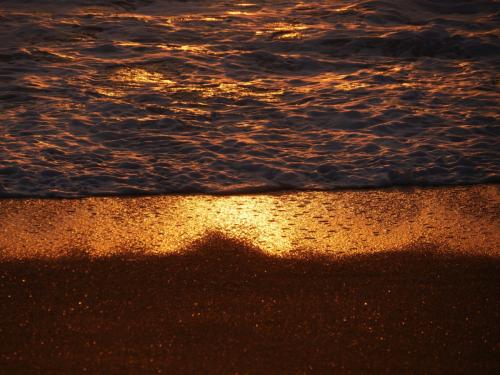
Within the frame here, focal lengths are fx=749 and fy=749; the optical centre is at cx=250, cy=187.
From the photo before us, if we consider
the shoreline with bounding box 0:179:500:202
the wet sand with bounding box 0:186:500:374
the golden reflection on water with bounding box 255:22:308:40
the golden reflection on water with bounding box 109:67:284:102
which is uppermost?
the golden reflection on water with bounding box 255:22:308:40

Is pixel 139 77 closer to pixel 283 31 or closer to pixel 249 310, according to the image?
pixel 283 31

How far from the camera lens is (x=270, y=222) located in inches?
187

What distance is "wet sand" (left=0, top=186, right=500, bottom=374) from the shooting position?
331 centimetres

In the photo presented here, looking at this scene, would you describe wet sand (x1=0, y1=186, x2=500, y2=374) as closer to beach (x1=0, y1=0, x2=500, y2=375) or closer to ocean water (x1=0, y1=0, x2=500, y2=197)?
beach (x1=0, y1=0, x2=500, y2=375)

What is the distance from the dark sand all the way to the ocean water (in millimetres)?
1209

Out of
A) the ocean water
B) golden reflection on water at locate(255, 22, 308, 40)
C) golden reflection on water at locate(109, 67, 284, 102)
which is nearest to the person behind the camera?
the ocean water

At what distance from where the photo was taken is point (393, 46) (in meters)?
8.97

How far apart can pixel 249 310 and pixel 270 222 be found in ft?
3.64

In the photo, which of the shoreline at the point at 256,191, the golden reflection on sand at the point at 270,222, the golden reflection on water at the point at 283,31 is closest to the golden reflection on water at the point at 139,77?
the golden reflection on water at the point at 283,31

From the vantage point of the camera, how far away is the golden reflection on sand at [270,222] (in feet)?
14.5

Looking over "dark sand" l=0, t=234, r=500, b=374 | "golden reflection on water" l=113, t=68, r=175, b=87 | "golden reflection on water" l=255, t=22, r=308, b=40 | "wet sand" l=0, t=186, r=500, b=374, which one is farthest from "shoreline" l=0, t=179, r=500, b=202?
"golden reflection on water" l=255, t=22, r=308, b=40

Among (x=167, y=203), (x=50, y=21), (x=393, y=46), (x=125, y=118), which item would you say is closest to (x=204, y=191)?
(x=167, y=203)

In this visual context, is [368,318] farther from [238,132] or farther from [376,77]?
[376,77]

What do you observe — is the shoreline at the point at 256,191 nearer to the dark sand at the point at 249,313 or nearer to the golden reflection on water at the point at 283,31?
the dark sand at the point at 249,313
